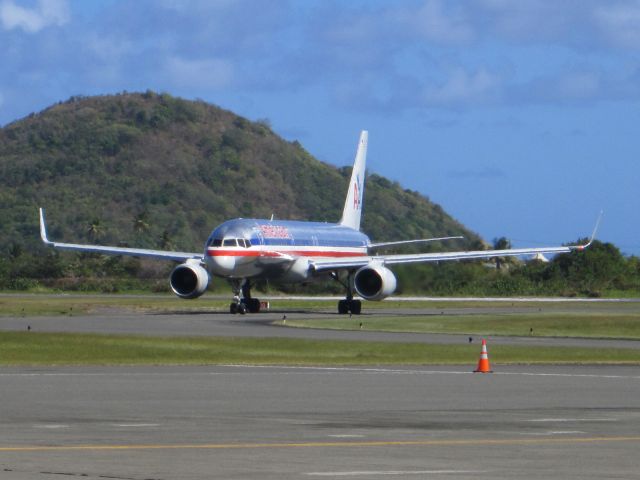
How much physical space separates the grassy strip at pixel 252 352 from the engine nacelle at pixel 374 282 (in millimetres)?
22143

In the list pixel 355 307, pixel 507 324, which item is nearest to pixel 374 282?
pixel 355 307

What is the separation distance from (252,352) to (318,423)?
20.2m

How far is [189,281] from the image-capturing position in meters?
67.9

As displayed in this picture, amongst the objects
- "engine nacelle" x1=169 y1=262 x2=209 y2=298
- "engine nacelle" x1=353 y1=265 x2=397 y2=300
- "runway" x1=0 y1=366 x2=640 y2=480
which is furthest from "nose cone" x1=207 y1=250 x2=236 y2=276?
"runway" x1=0 y1=366 x2=640 y2=480

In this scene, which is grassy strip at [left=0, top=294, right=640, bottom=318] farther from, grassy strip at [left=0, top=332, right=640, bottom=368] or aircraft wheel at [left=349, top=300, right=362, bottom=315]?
grassy strip at [left=0, top=332, right=640, bottom=368]

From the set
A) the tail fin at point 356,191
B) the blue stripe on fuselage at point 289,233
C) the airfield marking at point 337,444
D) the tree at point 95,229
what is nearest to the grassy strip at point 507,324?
the blue stripe on fuselage at point 289,233

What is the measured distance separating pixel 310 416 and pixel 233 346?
2090 centimetres

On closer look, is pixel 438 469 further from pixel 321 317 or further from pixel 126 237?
pixel 126 237

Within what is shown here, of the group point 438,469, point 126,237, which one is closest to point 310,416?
point 438,469

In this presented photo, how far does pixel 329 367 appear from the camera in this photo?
34.6m

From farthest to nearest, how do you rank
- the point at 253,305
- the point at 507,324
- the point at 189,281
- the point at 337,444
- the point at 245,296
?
the point at 189,281 → the point at 245,296 → the point at 253,305 → the point at 507,324 → the point at 337,444

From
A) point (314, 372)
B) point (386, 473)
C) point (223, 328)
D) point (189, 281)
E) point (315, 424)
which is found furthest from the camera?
point (189, 281)

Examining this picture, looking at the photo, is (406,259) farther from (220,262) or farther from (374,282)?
(220,262)

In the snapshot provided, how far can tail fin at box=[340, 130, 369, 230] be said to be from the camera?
8056 cm
